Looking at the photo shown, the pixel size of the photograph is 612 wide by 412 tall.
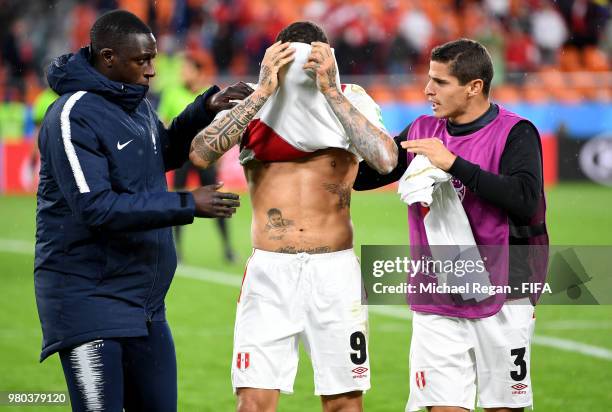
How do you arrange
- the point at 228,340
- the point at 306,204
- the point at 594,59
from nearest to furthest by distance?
the point at 306,204
the point at 228,340
the point at 594,59

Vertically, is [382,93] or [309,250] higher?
[382,93]

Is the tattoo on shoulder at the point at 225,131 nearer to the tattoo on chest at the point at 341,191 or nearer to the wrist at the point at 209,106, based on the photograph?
the wrist at the point at 209,106

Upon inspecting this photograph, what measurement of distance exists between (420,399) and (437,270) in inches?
22.9

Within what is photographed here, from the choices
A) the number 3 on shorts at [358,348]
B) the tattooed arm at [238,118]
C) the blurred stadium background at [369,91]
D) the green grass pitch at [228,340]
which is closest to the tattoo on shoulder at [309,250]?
the number 3 on shorts at [358,348]

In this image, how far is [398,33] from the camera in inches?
838

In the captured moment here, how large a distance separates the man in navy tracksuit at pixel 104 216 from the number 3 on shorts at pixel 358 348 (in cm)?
92

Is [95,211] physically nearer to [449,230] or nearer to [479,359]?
[449,230]

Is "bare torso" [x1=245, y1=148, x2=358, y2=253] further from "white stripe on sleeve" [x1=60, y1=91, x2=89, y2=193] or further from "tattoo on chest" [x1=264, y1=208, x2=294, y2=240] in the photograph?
"white stripe on sleeve" [x1=60, y1=91, x2=89, y2=193]

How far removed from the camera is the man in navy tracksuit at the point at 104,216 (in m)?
4.03

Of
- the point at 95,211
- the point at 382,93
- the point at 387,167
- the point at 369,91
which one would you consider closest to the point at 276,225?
the point at 387,167

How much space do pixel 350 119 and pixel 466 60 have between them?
0.60 meters

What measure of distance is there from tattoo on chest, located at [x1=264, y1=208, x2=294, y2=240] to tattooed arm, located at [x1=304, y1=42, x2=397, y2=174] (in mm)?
505

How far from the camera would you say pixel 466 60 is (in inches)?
185

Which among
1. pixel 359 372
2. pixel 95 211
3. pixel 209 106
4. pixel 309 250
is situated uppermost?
pixel 209 106
